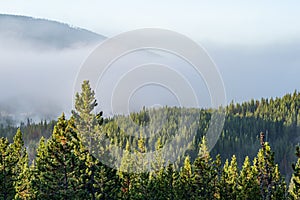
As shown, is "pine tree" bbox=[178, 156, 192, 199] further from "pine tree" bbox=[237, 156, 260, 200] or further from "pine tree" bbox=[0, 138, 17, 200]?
"pine tree" bbox=[0, 138, 17, 200]

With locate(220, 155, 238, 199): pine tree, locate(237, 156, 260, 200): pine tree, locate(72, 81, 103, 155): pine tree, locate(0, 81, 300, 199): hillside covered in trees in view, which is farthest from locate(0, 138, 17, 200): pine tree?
locate(220, 155, 238, 199): pine tree

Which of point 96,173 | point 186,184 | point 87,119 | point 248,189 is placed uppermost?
point 87,119

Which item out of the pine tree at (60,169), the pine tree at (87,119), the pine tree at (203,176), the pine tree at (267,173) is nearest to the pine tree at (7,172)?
the pine tree at (60,169)

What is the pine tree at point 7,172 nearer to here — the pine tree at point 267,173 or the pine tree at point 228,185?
the pine tree at point 228,185

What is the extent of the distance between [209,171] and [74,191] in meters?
28.4

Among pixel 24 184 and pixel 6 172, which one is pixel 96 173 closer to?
pixel 6 172

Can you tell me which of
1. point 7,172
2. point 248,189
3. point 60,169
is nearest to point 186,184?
point 248,189

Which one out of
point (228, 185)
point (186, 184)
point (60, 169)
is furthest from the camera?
point (228, 185)

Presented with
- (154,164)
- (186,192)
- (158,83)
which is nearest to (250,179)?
(186,192)

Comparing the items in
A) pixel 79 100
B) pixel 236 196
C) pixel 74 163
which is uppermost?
pixel 79 100

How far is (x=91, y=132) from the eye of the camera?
5716cm

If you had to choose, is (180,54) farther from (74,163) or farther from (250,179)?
(250,179)

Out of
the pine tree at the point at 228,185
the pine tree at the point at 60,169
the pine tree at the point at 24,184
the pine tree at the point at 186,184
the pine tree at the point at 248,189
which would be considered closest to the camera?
the pine tree at the point at 60,169

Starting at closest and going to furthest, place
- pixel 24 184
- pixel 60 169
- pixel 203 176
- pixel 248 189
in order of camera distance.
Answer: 1. pixel 60 169
2. pixel 24 184
3. pixel 248 189
4. pixel 203 176
